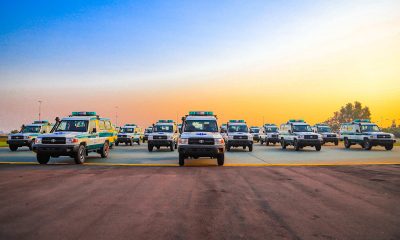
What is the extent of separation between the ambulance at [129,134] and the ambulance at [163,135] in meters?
8.66

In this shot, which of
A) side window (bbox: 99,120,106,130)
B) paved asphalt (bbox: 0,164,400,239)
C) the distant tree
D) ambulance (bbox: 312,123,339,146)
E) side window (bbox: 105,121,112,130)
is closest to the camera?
paved asphalt (bbox: 0,164,400,239)

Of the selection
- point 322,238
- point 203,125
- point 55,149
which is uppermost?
point 203,125

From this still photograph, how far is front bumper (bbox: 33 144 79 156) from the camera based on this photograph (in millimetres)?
14547

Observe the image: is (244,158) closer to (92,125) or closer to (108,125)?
(108,125)

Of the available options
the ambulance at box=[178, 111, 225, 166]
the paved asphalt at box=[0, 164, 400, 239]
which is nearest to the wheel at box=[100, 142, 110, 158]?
the ambulance at box=[178, 111, 225, 166]

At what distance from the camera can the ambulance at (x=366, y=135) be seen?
25.6 m

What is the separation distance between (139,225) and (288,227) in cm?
232

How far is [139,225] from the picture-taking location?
5293 mm

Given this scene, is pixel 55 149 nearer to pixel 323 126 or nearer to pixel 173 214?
pixel 173 214

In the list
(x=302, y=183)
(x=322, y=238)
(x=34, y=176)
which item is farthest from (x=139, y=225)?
(x=34, y=176)

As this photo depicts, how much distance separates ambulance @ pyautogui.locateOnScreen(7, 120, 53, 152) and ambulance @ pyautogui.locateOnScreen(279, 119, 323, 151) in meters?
18.9

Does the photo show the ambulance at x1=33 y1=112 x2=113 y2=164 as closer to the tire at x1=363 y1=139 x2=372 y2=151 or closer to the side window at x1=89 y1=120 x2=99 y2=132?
the side window at x1=89 y1=120 x2=99 y2=132

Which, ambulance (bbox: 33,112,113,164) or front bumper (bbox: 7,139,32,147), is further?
front bumper (bbox: 7,139,32,147)

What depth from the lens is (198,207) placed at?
656 centimetres
